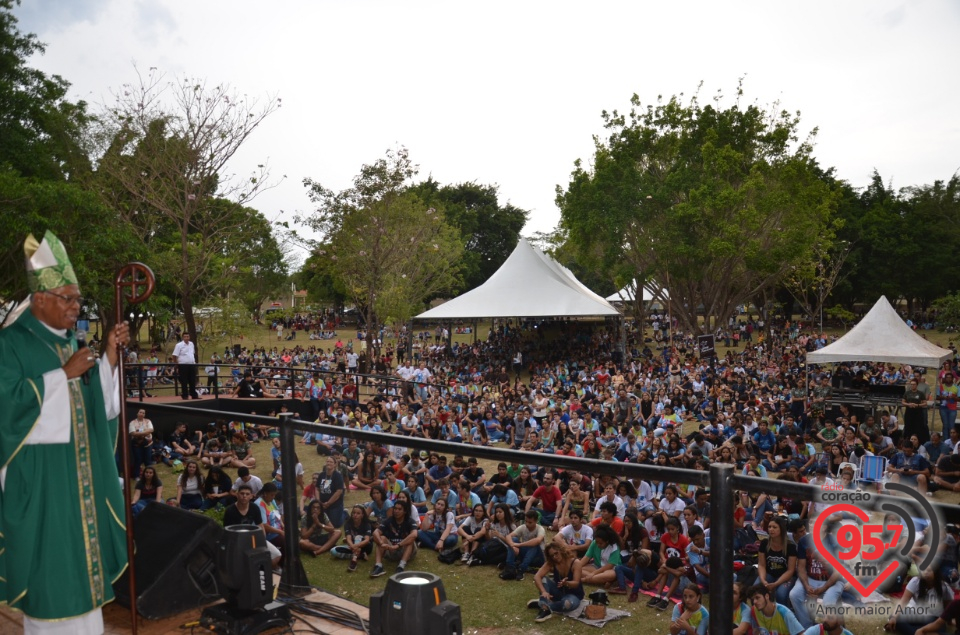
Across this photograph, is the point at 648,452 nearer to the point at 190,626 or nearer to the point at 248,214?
the point at 190,626

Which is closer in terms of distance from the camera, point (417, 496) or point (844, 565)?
point (844, 565)

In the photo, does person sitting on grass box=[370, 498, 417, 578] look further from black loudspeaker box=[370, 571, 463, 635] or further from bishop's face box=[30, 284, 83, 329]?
bishop's face box=[30, 284, 83, 329]

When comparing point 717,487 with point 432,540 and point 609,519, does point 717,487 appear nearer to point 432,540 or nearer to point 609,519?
point 432,540

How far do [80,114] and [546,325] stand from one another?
80.5 ft

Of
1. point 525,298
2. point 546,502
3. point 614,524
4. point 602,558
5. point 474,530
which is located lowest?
point 602,558

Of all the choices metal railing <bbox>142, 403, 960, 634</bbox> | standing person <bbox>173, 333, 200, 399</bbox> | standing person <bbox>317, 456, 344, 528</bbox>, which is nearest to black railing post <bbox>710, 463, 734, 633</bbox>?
metal railing <bbox>142, 403, 960, 634</bbox>

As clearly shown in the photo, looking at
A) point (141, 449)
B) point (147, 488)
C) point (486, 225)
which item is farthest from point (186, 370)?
point (486, 225)

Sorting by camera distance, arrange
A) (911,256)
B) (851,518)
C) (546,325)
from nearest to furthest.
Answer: (851,518) → (546,325) → (911,256)

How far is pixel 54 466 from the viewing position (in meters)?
2.85

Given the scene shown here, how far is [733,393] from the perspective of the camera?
781 inches

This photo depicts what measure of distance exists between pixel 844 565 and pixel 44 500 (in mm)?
2853

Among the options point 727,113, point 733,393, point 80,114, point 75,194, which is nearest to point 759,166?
point 727,113

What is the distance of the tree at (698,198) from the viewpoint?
89.2 feet

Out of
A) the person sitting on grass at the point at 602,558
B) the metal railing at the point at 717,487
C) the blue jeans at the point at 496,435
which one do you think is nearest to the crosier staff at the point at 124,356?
the metal railing at the point at 717,487
